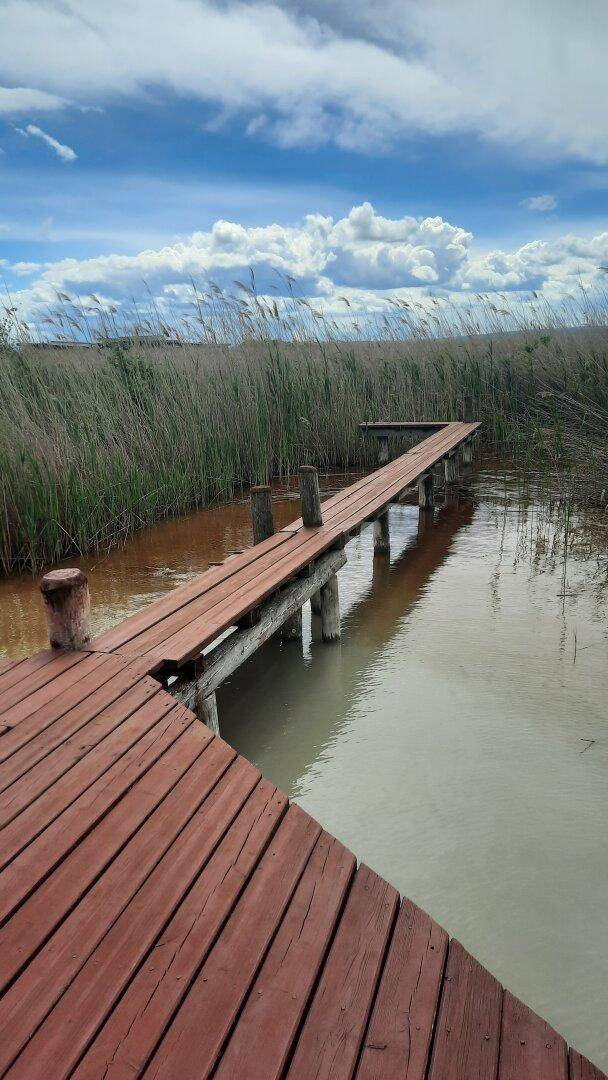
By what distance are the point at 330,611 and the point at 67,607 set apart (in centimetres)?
164

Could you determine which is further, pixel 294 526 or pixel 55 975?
pixel 294 526

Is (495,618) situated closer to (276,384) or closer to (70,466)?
(70,466)

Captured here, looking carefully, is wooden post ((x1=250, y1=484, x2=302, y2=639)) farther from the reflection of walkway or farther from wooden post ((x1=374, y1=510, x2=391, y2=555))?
wooden post ((x1=374, y1=510, x2=391, y2=555))

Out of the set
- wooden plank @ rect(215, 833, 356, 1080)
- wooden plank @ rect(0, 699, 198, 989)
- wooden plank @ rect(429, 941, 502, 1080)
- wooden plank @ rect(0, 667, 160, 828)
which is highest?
wooden plank @ rect(0, 667, 160, 828)

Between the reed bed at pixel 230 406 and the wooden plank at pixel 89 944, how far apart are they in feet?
11.6

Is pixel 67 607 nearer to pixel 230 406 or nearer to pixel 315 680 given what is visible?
pixel 315 680

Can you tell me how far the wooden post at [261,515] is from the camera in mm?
4039

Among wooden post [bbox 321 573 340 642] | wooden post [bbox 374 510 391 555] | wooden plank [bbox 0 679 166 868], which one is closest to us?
wooden plank [bbox 0 679 166 868]

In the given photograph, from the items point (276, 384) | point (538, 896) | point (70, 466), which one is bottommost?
point (538, 896)

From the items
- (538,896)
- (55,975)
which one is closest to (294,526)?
(538,896)

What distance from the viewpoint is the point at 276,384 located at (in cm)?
761

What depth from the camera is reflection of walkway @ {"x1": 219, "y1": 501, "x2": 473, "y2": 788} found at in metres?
2.84

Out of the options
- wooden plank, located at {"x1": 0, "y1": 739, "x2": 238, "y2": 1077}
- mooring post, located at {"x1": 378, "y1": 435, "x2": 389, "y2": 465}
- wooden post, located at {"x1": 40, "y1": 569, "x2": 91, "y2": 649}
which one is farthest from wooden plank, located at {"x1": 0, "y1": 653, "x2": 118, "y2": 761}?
mooring post, located at {"x1": 378, "y1": 435, "x2": 389, "y2": 465}

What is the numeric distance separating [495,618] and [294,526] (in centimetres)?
120
